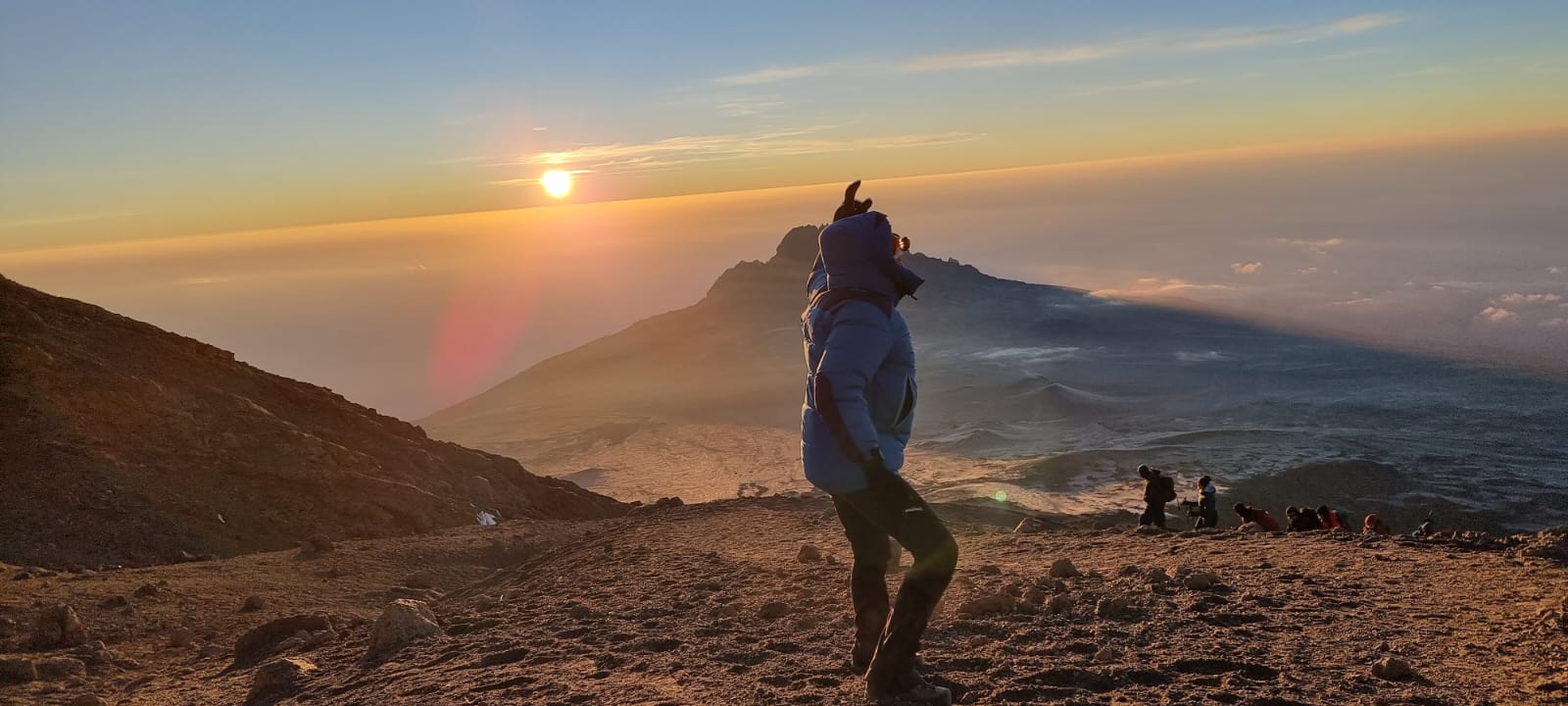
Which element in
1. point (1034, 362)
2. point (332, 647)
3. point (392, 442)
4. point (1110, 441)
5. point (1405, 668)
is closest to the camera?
point (1405, 668)

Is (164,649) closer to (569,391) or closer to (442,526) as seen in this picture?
(442,526)

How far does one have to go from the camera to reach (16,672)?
6980 millimetres

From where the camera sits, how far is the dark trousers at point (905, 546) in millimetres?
4285

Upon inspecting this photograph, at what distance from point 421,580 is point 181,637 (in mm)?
3092

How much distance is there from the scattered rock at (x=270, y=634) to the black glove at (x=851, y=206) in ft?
18.1

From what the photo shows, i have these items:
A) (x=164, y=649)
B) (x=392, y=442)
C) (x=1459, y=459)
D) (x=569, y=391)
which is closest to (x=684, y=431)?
(x=569, y=391)

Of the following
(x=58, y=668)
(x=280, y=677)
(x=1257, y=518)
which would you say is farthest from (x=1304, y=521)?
(x=58, y=668)

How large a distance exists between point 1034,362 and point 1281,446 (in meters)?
35.0

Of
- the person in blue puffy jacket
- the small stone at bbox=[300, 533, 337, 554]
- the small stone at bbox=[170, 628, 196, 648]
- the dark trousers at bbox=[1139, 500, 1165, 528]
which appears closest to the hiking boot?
the person in blue puffy jacket

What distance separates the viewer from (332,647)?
734 centimetres

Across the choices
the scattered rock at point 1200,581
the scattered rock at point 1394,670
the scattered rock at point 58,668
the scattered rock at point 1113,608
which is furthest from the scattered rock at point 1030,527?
the scattered rock at point 58,668

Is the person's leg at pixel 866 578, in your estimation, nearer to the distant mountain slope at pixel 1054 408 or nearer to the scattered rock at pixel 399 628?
the scattered rock at pixel 399 628

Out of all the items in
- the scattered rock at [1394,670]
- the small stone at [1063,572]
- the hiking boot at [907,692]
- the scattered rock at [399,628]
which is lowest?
the scattered rock at [399,628]

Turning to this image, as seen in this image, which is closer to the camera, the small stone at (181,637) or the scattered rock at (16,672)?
the scattered rock at (16,672)
